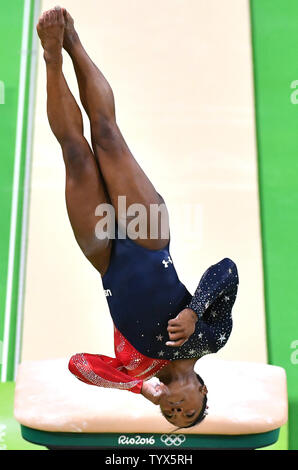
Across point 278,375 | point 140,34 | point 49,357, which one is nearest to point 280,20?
point 140,34

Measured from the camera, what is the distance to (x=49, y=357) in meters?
2.60

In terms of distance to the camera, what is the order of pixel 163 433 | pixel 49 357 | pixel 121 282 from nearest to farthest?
1. pixel 121 282
2. pixel 163 433
3. pixel 49 357

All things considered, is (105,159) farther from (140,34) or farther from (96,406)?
(140,34)

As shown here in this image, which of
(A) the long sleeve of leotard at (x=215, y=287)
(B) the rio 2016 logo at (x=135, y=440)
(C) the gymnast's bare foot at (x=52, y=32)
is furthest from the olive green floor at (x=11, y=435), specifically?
(C) the gymnast's bare foot at (x=52, y=32)

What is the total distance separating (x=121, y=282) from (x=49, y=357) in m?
0.85

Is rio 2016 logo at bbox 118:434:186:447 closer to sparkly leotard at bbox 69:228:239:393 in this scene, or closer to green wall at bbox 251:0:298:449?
sparkly leotard at bbox 69:228:239:393

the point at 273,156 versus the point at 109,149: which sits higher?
the point at 273,156

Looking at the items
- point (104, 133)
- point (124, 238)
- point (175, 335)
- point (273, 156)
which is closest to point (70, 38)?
point (104, 133)

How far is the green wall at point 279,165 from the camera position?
2697 millimetres

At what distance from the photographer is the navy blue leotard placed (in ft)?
6.09

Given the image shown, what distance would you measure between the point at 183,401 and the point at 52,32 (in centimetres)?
105

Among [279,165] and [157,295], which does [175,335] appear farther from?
[279,165]

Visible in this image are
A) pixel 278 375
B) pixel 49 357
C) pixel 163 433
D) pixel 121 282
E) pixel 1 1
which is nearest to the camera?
pixel 121 282

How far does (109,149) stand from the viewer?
1.90 meters
